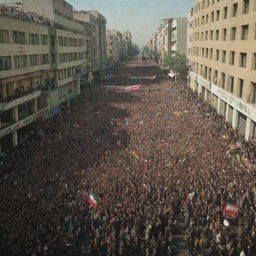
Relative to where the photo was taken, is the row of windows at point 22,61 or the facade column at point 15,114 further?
the facade column at point 15,114

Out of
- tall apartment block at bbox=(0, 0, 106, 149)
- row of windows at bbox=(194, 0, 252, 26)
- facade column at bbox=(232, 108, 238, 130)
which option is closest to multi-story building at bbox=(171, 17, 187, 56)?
row of windows at bbox=(194, 0, 252, 26)

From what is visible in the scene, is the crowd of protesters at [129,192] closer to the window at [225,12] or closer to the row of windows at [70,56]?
the window at [225,12]

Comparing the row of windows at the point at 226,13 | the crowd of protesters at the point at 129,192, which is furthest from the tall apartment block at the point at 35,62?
the row of windows at the point at 226,13

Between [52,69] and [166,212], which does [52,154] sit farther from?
[52,69]

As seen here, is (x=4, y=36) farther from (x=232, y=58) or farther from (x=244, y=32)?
(x=232, y=58)

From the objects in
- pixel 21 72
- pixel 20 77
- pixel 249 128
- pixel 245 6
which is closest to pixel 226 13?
pixel 245 6
